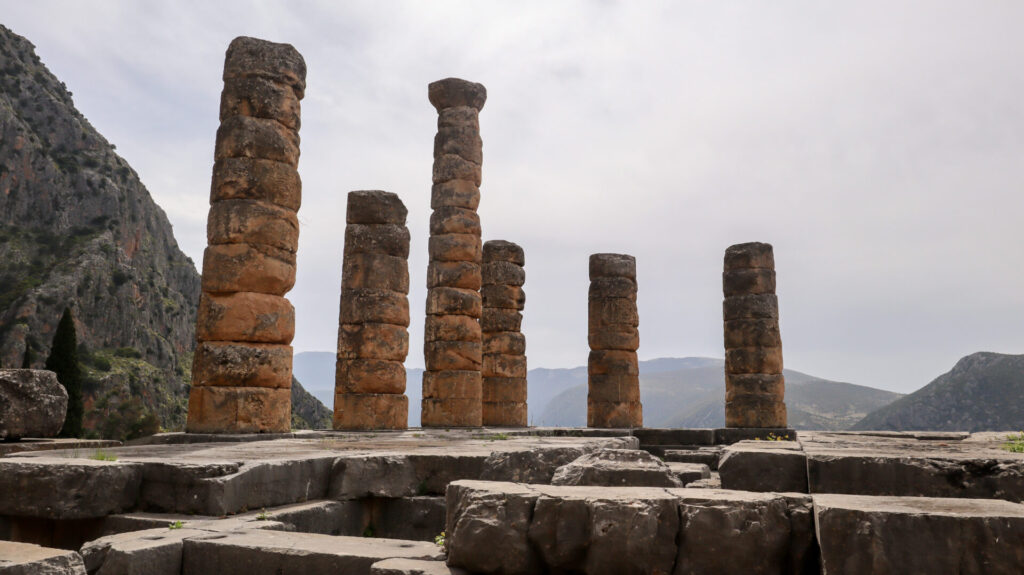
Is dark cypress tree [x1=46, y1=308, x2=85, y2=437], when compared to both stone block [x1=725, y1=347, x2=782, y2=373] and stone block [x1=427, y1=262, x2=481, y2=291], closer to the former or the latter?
stone block [x1=427, y1=262, x2=481, y2=291]

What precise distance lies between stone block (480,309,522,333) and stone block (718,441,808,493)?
15.8m

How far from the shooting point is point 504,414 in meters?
20.5

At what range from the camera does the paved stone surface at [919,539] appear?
116 inches

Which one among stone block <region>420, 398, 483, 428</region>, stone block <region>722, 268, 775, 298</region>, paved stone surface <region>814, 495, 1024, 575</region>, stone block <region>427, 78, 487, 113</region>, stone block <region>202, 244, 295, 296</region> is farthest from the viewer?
stone block <region>427, 78, 487, 113</region>

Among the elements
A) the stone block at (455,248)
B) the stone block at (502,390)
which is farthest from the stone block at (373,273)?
the stone block at (502,390)

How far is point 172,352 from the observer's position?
229 ft

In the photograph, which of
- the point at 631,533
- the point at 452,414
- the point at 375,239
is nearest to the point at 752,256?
the point at 452,414

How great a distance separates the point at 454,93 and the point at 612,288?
6670mm

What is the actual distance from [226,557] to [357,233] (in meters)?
11.7

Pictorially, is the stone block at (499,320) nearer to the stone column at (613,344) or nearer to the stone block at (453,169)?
the stone column at (613,344)

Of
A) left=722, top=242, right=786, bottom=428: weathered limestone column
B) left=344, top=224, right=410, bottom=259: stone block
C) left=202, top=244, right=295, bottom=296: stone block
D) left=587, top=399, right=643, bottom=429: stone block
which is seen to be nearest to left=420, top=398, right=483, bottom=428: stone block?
left=587, top=399, right=643, bottom=429: stone block

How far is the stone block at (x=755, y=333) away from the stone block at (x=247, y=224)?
11638mm

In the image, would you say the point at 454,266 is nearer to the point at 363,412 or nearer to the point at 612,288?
the point at 612,288

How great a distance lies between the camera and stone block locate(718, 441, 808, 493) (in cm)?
Result: 537
